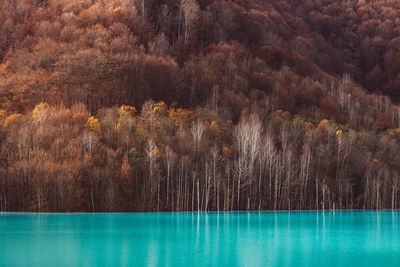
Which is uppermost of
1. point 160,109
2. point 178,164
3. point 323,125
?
point 160,109

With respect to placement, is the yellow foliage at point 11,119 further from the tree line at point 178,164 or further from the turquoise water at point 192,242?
the turquoise water at point 192,242

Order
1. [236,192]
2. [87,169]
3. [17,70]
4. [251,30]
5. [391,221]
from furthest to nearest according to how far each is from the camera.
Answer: [251,30] < [17,70] < [236,192] < [87,169] < [391,221]

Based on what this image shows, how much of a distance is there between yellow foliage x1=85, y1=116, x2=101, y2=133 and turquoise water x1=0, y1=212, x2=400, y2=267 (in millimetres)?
24079

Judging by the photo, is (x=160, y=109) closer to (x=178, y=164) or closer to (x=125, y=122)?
(x=125, y=122)

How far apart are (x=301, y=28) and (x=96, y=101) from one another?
Answer: 4299 inches

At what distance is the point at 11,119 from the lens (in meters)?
90.1

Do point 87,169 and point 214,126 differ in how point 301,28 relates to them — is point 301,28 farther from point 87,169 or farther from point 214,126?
point 87,169

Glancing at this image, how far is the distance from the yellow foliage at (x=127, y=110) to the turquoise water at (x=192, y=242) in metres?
32.9

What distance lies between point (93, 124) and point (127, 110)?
481 inches

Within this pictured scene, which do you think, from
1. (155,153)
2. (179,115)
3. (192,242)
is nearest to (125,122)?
(155,153)

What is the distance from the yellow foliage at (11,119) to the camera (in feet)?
290

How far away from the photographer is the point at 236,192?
83500 millimetres

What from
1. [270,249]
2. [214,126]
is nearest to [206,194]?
[214,126]

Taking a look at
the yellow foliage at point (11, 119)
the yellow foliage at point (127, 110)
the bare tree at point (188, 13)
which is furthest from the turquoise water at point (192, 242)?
the bare tree at point (188, 13)
